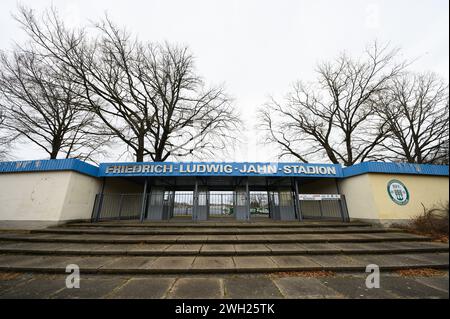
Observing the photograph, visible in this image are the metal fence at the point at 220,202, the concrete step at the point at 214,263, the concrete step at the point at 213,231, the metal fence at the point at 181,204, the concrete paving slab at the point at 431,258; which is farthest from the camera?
the metal fence at the point at 181,204

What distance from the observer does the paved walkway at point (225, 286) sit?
120 inches

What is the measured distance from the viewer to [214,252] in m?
5.27

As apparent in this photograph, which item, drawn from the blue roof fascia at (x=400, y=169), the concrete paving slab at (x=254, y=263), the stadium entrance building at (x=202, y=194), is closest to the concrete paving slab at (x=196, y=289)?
the concrete paving slab at (x=254, y=263)

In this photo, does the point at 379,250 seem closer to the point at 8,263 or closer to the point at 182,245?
the point at 182,245

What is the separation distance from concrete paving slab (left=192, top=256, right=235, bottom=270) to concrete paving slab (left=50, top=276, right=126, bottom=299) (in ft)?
5.73

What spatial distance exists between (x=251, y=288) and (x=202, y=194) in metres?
8.57

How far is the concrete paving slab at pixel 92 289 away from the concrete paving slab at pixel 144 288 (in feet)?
0.64

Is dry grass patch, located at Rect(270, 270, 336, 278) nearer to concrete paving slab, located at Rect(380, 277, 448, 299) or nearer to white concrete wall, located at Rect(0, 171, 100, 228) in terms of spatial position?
concrete paving slab, located at Rect(380, 277, 448, 299)

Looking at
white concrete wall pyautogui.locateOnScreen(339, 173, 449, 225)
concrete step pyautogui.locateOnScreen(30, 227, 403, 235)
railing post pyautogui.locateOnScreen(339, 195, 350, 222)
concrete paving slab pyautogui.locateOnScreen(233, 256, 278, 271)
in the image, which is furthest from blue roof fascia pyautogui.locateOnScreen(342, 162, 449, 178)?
concrete paving slab pyautogui.locateOnScreen(233, 256, 278, 271)

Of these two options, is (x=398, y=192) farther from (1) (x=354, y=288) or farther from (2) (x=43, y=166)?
(2) (x=43, y=166)

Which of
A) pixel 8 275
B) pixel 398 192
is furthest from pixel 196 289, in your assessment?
pixel 398 192

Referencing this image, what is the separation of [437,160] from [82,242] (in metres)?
24.9

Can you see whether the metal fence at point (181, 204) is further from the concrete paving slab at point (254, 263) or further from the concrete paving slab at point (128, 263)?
the concrete paving slab at point (254, 263)

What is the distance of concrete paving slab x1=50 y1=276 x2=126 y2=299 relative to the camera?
3.02m
